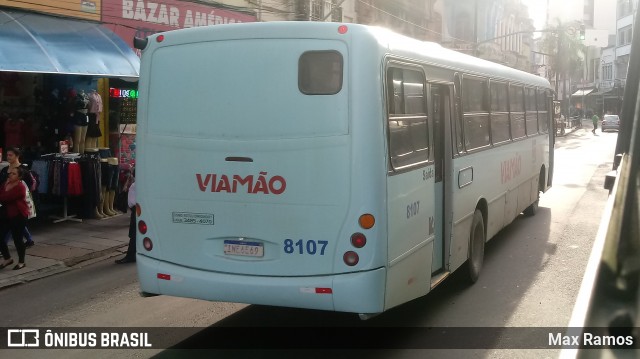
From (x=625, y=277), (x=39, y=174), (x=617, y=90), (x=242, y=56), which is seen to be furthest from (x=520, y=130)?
(x=617, y=90)

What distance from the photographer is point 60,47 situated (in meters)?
13.5

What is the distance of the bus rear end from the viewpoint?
18.4 ft

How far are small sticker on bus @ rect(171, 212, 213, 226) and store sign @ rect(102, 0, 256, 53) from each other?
10.5 m

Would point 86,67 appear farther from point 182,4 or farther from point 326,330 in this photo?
point 326,330

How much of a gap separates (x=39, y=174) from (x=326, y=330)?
8760 mm

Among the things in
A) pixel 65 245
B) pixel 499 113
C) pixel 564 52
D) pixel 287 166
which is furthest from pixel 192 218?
pixel 564 52

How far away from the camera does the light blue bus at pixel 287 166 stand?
5.59m

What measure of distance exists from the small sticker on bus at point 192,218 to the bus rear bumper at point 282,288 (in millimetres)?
431

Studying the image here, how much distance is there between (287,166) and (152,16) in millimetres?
12492

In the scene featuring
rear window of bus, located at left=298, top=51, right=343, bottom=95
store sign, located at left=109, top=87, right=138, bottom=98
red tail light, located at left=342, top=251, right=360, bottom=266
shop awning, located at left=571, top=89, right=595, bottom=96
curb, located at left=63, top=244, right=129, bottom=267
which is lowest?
curb, located at left=63, top=244, right=129, bottom=267

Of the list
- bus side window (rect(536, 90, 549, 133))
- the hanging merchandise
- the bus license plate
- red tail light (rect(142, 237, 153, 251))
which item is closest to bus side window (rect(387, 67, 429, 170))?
the bus license plate

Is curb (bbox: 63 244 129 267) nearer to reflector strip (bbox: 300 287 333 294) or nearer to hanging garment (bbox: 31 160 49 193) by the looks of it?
hanging garment (bbox: 31 160 49 193)

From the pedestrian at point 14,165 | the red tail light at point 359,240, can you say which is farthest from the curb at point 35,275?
the red tail light at point 359,240

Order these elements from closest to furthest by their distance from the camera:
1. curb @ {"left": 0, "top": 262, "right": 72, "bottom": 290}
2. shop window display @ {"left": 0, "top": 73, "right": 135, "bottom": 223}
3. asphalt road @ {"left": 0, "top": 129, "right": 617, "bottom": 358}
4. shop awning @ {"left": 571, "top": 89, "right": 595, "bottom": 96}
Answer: asphalt road @ {"left": 0, "top": 129, "right": 617, "bottom": 358}
curb @ {"left": 0, "top": 262, "right": 72, "bottom": 290}
shop window display @ {"left": 0, "top": 73, "right": 135, "bottom": 223}
shop awning @ {"left": 571, "top": 89, "right": 595, "bottom": 96}
